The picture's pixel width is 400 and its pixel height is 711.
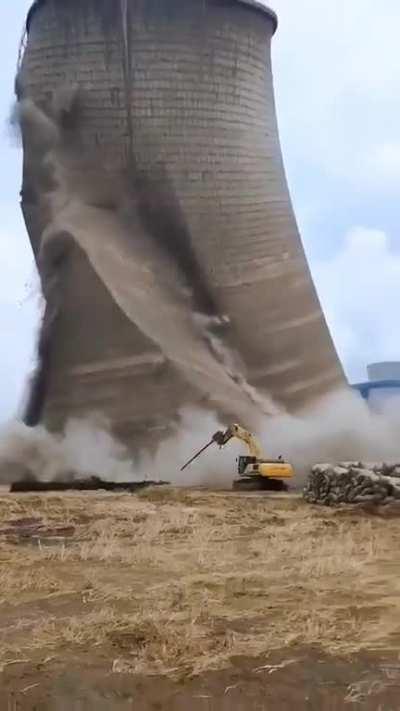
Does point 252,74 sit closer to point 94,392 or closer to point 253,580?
point 94,392

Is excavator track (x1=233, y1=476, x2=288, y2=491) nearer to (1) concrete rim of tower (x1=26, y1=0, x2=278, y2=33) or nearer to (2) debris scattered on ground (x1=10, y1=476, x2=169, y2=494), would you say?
(2) debris scattered on ground (x1=10, y1=476, x2=169, y2=494)

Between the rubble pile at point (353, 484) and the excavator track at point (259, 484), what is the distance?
9.35 ft

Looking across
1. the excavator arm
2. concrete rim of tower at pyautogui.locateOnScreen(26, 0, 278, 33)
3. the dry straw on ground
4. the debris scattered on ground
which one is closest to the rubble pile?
the dry straw on ground

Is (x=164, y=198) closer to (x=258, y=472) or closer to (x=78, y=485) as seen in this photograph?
(x=78, y=485)

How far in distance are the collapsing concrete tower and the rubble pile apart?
30.0 ft

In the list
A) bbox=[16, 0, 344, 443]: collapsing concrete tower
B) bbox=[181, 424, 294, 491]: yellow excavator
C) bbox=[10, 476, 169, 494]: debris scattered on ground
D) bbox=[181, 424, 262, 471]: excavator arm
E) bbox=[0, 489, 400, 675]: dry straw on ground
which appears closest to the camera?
bbox=[0, 489, 400, 675]: dry straw on ground

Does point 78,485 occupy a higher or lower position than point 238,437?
lower

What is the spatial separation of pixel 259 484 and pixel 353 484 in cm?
457

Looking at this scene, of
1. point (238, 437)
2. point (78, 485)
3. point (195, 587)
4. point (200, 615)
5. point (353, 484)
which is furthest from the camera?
point (78, 485)

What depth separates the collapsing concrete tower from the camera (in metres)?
23.5

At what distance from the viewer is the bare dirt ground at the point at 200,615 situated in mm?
4133

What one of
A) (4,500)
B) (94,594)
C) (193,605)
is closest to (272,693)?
(193,605)

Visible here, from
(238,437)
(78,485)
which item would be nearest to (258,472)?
(238,437)

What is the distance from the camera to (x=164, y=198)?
24.2m
